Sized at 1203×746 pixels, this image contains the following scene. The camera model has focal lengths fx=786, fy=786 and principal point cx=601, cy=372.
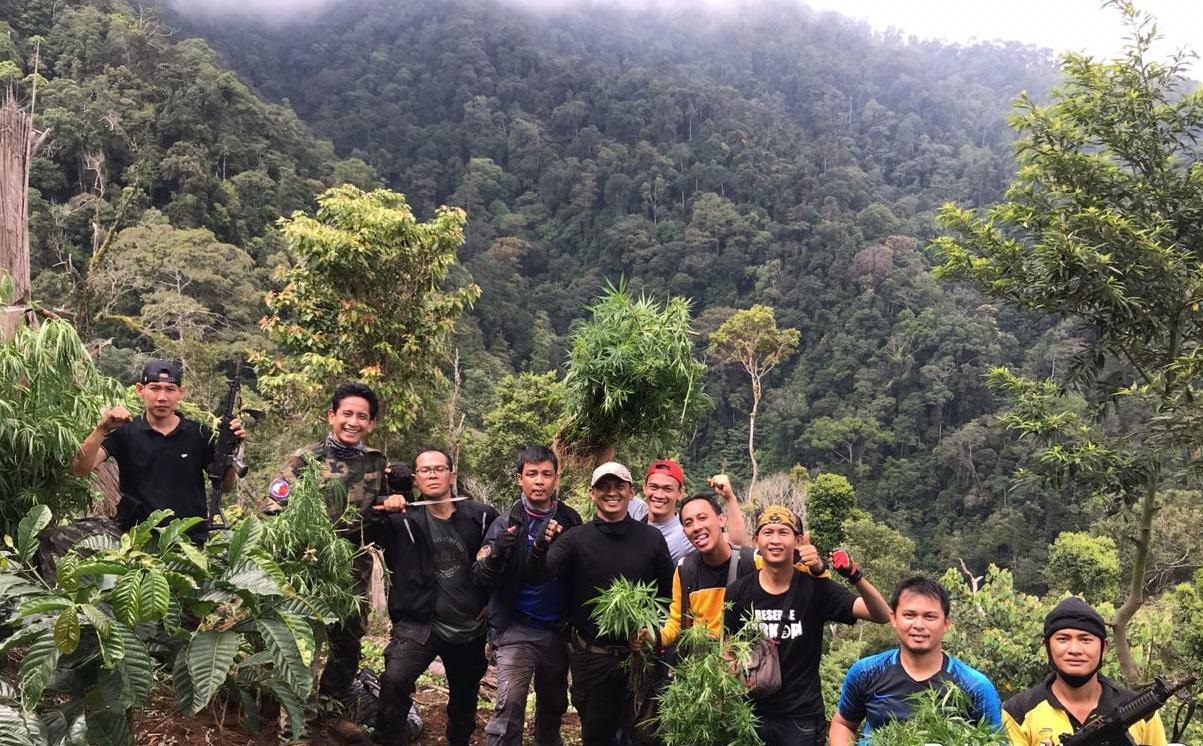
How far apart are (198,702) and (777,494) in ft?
73.9

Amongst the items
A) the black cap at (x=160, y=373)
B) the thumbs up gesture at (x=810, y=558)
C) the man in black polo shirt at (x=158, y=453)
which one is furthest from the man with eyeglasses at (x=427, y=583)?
the thumbs up gesture at (x=810, y=558)

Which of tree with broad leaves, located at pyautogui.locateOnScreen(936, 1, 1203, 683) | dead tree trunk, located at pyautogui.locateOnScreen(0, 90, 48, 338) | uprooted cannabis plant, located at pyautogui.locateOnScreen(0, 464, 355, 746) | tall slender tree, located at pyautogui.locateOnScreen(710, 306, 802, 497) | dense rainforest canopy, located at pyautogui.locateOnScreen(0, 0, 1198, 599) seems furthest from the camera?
dense rainforest canopy, located at pyautogui.locateOnScreen(0, 0, 1198, 599)

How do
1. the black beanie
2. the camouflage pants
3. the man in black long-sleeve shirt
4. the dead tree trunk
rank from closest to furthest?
the black beanie
the man in black long-sleeve shirt
the camouflage pants
the dead tree trunk

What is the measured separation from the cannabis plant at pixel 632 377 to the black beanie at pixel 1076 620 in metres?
2.06

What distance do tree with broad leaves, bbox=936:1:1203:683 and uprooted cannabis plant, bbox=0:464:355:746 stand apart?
6197 millimetres

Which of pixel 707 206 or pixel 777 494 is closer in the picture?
pixel 777 494

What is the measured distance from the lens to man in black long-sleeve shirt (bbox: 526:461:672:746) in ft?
10.7

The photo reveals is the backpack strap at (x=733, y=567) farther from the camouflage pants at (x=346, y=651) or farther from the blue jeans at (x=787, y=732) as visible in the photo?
the camouflage pants at (x=346, y=651)

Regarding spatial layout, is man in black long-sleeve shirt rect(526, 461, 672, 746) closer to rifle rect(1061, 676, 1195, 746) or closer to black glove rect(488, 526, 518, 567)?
black glove rect(488, 526, 518, 567)

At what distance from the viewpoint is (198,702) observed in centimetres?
237

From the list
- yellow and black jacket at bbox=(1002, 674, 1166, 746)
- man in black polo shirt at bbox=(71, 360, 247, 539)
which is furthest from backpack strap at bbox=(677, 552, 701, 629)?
man in black polo shirt at bbox=(71, 360, 247, 539)

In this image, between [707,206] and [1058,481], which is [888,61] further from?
[1058,481]

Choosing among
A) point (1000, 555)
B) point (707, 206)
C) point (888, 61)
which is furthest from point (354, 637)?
point (888, 61)

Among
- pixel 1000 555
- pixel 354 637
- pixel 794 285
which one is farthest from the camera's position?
pixel 794 285
